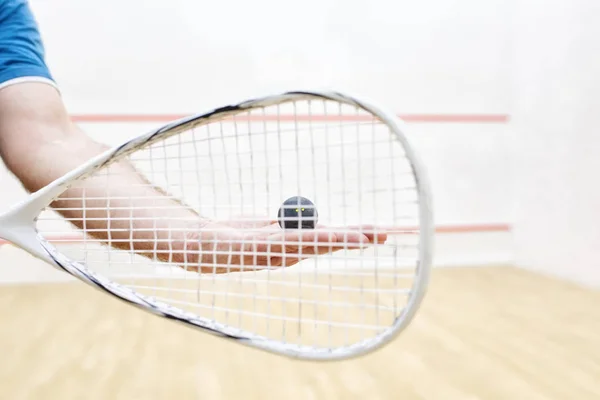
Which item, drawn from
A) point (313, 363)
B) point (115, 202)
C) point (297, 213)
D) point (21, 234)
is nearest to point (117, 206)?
point (115, 202)

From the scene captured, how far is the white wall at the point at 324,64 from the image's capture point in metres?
2.87

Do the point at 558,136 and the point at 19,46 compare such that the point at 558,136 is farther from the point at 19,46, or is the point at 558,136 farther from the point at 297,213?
the point at 19,46

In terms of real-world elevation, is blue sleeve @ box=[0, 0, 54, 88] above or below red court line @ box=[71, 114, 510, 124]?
below

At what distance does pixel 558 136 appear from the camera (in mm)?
2717

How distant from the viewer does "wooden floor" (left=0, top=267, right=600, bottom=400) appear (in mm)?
1357

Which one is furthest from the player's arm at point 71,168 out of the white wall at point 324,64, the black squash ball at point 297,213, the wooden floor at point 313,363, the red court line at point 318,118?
the white wall at point 324,64

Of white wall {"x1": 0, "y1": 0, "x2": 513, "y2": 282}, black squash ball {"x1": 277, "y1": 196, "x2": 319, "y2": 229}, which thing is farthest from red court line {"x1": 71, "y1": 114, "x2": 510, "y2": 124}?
black squash ball {"x1": 277, "y1": 196, "x2": 319, "y2": 229}

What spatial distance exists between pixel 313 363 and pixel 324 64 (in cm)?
178

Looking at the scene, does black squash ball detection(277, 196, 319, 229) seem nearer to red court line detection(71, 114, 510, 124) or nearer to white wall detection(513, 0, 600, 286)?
red court line detection(71, 114, 510, 124)

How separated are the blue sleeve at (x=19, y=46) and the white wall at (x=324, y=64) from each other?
1803 millimetres

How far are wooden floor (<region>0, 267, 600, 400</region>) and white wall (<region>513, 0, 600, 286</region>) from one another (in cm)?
42

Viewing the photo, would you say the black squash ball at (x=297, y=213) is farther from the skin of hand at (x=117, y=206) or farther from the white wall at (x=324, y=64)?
the white wall at (x=324, y=64)

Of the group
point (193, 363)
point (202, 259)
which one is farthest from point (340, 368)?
point (202, 259)

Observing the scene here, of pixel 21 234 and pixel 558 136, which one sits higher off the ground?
pixel 558 136
